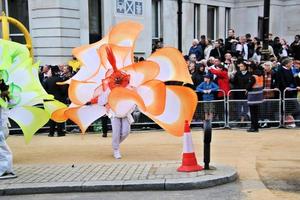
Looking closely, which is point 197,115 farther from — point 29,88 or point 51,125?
point 29,88

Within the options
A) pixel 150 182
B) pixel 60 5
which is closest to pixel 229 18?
pixel 60 5

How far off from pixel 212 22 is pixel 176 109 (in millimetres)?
19274

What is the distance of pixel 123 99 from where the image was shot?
9711 millimetres

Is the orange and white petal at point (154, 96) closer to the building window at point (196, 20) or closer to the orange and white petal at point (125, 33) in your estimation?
the orange and white petal at point (125, 33)

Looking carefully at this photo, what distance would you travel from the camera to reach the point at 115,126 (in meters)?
10.9

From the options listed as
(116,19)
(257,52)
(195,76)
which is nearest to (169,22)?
(116,19)

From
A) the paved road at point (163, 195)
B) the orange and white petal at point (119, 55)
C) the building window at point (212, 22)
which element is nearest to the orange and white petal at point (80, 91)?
the orange and white petal at point (119, 55)

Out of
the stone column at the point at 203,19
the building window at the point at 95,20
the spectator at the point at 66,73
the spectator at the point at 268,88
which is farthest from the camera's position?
the stone column at the point at 203,19

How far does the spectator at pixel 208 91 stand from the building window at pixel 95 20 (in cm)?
748

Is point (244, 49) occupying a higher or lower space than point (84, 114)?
higher

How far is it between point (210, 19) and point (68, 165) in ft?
63.7

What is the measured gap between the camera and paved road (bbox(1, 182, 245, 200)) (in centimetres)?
776

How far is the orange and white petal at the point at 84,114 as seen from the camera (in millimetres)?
10336

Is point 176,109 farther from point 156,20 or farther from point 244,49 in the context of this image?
point 156,20
